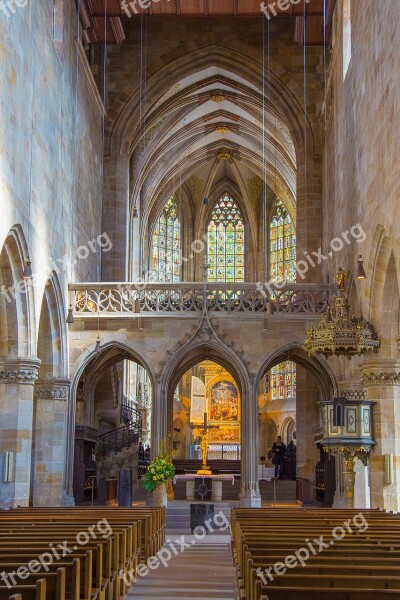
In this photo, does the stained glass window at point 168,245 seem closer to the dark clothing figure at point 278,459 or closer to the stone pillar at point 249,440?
the dark clothing figure at point 278,459

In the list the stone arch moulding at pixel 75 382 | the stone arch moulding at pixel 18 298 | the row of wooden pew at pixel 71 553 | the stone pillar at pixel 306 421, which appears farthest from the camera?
the stone pillar at pixel 306 421

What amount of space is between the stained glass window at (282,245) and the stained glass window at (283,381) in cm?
433

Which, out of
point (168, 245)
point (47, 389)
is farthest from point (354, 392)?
point (168, 245)

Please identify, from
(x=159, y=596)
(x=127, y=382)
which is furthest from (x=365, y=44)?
(x=127, y=382)

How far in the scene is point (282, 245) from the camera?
43594 mm

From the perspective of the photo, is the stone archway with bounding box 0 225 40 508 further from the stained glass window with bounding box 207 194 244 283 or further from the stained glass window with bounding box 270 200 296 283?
the stained glass window with bounding box 207 194 244 283

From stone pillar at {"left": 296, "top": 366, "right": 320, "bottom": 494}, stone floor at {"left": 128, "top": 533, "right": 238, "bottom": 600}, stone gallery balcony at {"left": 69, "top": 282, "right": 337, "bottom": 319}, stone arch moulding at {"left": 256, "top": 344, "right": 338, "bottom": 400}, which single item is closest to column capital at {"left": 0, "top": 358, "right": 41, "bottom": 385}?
stone gallery balcony at {"left": 69, "top": 282, "right": 337, "bottom": 319}

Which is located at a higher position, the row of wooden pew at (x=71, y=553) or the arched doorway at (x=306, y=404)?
the arched doorway at (x=306, y=404)

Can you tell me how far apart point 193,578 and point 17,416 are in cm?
806

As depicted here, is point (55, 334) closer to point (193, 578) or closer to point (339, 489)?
point (339, 489)

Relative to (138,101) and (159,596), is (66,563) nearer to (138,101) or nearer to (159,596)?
(159,596)

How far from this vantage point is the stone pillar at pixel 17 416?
59.8 ft

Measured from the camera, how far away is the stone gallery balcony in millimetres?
23375
